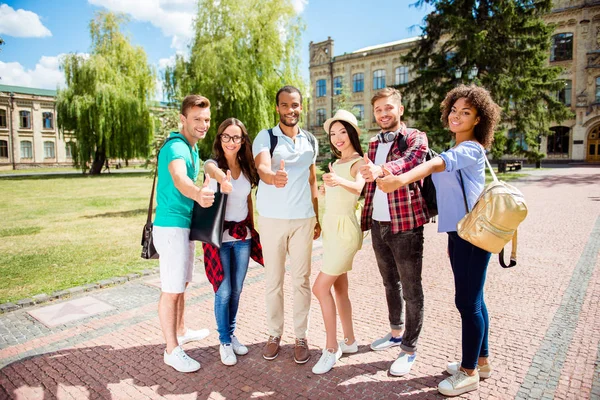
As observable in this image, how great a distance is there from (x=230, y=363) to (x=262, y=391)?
0.49 meters

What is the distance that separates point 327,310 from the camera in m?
3.30

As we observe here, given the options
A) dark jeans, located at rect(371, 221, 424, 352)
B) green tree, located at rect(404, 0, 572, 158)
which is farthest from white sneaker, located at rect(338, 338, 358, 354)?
green tree, located at rect(404, 0, 572, 158)

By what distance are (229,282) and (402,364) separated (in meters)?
1.58

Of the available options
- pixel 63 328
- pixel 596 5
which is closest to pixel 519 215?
pixel 63 328

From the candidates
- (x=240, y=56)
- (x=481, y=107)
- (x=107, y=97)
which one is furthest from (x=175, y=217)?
(x=107, y=97)

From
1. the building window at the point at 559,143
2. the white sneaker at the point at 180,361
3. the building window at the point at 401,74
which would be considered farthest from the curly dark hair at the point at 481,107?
the building window at the point at 401,74

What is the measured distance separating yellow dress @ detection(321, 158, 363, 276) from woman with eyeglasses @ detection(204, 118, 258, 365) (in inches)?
30.0

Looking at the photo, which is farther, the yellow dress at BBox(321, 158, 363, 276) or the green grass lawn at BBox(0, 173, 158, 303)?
the green grass lawn at BBox(0, 173, 158, 303)

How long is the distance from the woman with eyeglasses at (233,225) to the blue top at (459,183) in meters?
1.58

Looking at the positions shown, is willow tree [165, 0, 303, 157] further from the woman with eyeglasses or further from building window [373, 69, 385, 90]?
building window [373, 69, 385, 90]

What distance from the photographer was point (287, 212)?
3240 millimetres

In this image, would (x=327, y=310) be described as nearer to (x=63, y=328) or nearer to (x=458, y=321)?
(x=458, y=321)

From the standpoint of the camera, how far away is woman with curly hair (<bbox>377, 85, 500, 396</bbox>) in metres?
2.72

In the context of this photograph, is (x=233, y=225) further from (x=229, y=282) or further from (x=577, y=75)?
(x=577, y=75)
